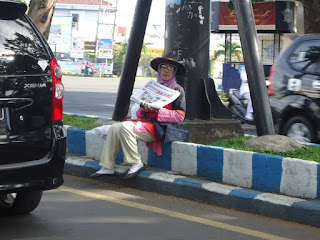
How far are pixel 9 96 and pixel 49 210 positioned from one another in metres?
1.53

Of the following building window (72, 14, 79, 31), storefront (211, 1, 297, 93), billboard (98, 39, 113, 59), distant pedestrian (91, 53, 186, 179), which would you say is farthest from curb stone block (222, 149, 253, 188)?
building window (72, 14, 79, 31)

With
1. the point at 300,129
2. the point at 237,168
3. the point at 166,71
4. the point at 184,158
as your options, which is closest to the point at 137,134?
the point at 184,158

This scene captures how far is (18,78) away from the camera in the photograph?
4.80m

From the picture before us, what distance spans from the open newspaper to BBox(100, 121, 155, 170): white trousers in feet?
0.90

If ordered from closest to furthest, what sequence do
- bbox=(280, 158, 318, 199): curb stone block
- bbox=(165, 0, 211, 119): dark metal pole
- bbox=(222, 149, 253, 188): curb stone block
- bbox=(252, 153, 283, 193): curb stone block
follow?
bbox=(280, 158, 318, 199): curb stone block, bbox=(252, 153, 283, 193): curb stone block, bbox=(222, 149, 253, 188): curb stone block, bbox=(165, 0, 211, 119): dark metal pole

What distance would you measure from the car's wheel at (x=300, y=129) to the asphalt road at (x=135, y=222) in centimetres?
388

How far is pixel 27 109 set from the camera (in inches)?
191

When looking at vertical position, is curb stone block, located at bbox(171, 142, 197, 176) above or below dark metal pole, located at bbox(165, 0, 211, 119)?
below

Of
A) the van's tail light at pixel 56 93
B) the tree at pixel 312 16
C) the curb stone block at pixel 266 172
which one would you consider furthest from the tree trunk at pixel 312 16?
the van's tail light at pixel 56 93

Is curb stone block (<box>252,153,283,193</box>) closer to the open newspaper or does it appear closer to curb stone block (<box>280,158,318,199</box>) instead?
curb stone block (<box>280,158,318,199</box>)

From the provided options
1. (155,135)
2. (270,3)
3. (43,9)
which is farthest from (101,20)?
(155,135)

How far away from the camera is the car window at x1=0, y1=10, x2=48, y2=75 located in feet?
15.7

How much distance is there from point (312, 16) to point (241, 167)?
1411cm

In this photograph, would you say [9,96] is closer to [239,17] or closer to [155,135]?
[155,135]
